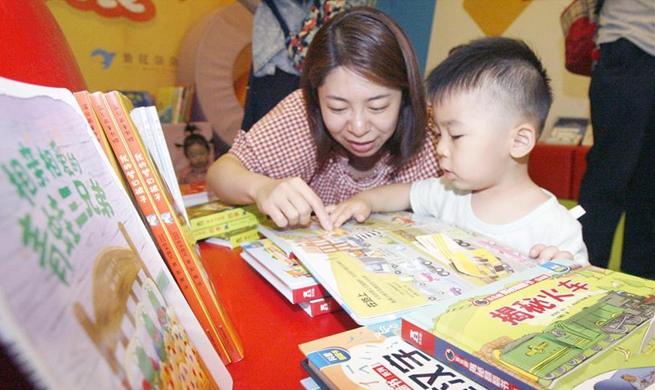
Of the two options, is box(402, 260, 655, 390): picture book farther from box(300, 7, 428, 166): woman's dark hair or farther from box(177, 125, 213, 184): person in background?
box(177, 125, 213, 184): person in background

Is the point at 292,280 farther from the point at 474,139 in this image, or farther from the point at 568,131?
the point at 568,131

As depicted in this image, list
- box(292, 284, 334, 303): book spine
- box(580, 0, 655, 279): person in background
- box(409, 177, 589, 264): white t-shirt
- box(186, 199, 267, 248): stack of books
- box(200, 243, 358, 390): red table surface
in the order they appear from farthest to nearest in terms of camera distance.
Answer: box(580, 0, 655, 279): person in background → box(186, 199, 267, 248): stack of books → box(409, 177, 589, 264): white t-shirt → box(292, 284, 334, 303): book spine → box(200, 243, 358, 390): red table surface

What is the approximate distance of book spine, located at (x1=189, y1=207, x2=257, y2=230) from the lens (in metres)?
1.00

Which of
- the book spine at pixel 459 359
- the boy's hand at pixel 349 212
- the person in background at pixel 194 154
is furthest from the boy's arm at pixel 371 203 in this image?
the person in background at pixel 194 154

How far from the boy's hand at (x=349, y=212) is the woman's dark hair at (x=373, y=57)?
279 mm

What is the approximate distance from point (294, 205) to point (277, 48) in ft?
3.32

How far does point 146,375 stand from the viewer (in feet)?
0.89

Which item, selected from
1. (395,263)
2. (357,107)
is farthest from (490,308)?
(357,107)

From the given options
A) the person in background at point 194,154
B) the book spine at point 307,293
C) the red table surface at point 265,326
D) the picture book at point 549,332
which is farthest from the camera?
the person in background at point 194,154

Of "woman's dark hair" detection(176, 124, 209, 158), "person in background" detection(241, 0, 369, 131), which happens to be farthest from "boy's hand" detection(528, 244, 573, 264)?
"woman's dark hair" detection(176, 124, 209, 158)

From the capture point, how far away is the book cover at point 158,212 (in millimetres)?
453

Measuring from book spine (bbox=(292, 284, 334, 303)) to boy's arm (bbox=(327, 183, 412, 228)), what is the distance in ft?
0.81

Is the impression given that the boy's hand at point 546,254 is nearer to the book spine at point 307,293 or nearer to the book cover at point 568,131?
the book spine at point 307,293

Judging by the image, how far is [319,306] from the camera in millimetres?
637
